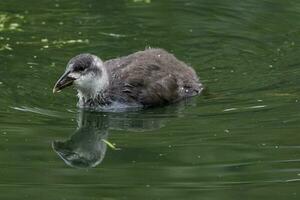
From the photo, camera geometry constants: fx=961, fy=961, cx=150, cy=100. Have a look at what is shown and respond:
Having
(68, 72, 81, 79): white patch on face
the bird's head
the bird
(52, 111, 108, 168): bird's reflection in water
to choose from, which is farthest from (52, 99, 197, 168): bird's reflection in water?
(68, 72, 81, 79): white patch on face

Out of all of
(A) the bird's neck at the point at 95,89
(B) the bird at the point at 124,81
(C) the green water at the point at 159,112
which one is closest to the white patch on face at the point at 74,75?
(B) the bird at the point at 124,81

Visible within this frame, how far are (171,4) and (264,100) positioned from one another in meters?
4.08

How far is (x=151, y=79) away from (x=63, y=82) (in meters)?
1.01

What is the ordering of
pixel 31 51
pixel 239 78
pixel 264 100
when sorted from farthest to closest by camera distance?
1. pixel 31 51
2. pixel 239 78
3. pixel 264 100

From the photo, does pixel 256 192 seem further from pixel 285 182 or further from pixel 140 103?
pixel 140 103

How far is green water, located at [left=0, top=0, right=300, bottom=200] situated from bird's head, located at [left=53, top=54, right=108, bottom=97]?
0.25 metres

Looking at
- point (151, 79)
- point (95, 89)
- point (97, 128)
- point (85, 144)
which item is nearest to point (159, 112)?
point (151, 79)

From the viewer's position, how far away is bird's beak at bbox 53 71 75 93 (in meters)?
9.71

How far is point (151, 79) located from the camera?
10227mm

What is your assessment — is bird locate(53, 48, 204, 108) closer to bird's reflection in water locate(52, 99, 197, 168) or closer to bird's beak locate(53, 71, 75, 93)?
bird's beak locate(53, 71, 75, 93)

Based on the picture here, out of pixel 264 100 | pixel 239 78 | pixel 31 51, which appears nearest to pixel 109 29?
pixel 31 51

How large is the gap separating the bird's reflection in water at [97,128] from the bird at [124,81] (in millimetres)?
148

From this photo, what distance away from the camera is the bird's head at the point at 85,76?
9797 mm

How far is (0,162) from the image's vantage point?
8148 millimetres
